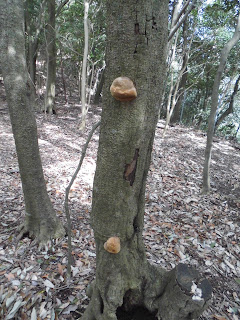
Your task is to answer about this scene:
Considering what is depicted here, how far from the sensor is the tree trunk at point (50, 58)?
10.3 metres

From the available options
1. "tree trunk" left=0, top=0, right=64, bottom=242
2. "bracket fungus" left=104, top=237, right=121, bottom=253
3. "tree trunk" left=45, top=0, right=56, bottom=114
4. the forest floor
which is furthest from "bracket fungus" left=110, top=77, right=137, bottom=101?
"tree trunk" left=45, top=0, right=56, bottom=114

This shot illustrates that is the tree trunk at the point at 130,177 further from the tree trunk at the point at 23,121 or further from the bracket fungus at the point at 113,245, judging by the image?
the tree trunk at the point at 23,121

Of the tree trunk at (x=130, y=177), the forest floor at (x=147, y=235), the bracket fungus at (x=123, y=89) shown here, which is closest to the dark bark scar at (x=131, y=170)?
the tree trunk at (x=130, y=177)

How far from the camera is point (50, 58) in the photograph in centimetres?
1121

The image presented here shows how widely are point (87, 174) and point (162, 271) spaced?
364 centimetres

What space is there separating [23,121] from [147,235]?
249cm

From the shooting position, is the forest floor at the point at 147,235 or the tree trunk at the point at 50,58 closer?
the forest floor at the point at 147,235

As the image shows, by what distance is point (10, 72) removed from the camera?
2.38m

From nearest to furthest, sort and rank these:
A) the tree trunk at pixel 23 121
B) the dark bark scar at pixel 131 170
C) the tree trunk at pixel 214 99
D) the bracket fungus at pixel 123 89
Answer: the bracket fungus at pixel 123 89 → the dark bark scar at pixel 131 170 → the tree trunk at pixel 23 121 → the tree trunk at pixel 214 99

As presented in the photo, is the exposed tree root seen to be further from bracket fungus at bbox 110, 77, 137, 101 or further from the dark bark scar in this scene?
bracket fungus at bbox 110, 77, 137, 101

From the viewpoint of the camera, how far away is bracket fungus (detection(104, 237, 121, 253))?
55.9 inches

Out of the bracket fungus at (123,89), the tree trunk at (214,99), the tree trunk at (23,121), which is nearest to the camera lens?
the bracket fungus at (123,89)

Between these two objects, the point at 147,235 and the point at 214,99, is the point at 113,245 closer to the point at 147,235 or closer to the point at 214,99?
the point at 147,235

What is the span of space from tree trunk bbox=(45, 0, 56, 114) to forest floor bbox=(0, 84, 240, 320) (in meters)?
5.58
